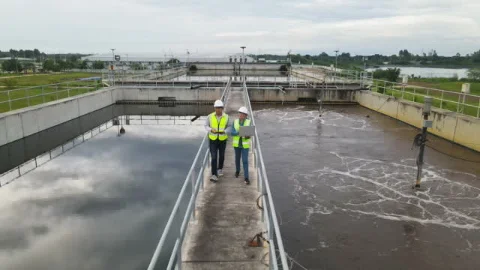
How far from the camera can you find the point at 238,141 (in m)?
7.25

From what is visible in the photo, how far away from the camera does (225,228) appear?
19.0 ft

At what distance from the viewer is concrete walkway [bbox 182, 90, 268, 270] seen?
4.95m

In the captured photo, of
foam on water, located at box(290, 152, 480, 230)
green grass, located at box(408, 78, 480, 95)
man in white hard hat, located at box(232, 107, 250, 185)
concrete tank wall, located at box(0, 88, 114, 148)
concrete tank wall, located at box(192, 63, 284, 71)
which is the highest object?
concrete tank wall, located at box(192, 63, 284, 71)

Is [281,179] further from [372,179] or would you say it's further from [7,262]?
[7,262]

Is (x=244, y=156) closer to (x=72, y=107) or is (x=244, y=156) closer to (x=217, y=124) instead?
(x=217, y=124)

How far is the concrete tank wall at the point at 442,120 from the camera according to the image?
14.3m

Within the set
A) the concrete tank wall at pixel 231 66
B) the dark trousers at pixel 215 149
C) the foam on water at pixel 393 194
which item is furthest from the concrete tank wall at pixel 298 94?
the concrete tank wall at pixel 231 66

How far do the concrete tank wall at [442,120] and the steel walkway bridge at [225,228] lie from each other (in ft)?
35.3

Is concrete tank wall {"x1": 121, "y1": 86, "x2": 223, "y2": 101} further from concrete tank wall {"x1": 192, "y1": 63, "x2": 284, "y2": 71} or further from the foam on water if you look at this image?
concrete tank wall {"x1": 192, "y1": 63, "x2": 284, "y2": 71}

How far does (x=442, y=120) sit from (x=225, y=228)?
13919mm

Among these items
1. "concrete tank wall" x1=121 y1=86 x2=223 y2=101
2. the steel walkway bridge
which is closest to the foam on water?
the steel walkway bridge

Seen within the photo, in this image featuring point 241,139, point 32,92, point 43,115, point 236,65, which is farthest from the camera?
point 236,65

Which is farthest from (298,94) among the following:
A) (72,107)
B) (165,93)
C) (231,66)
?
(231,66)

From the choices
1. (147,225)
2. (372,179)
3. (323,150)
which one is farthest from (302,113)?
(147,225)
